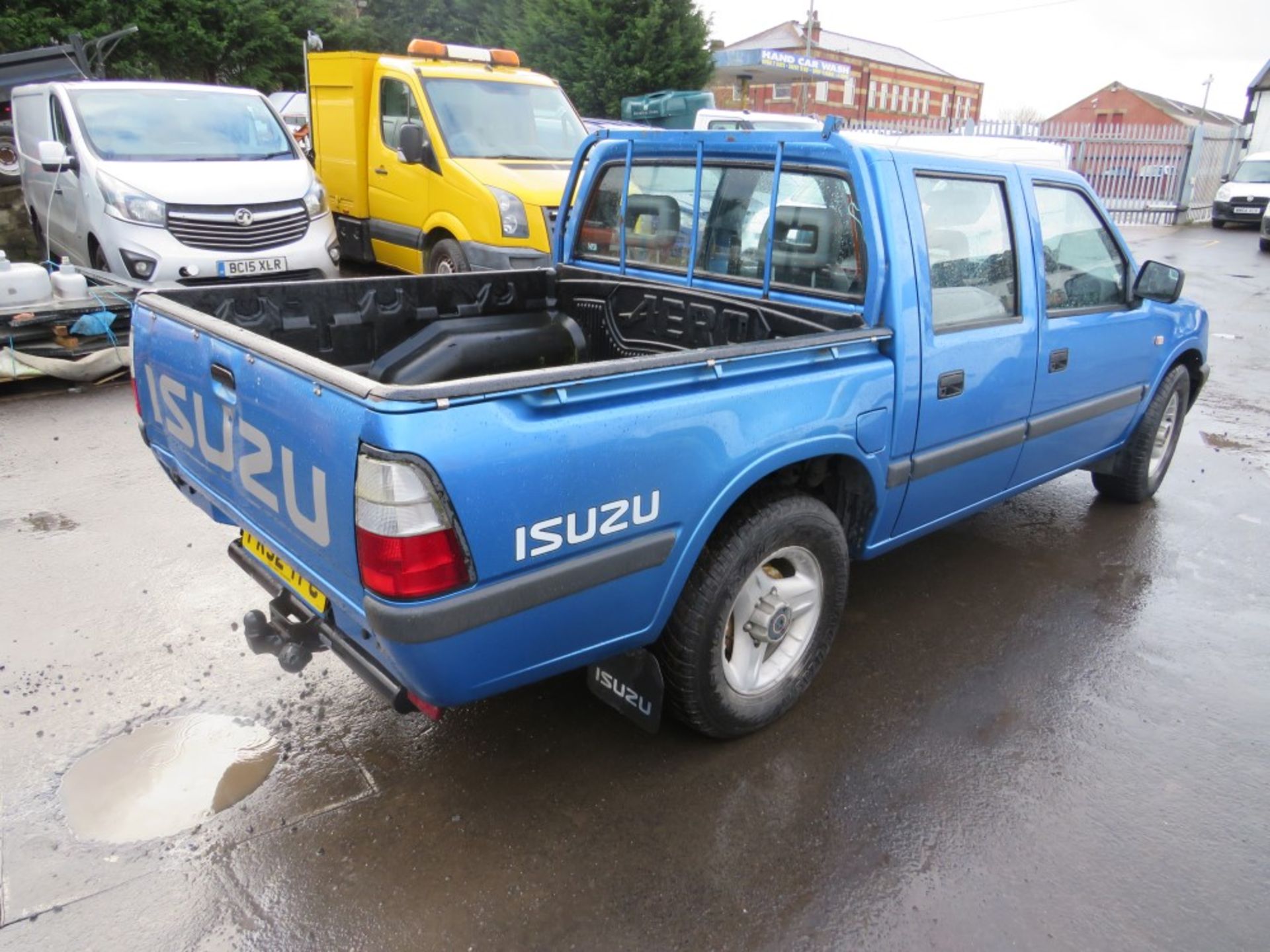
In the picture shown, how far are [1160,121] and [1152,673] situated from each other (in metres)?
65.9

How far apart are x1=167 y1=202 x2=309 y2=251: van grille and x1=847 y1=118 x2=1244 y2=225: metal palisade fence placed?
17.7 metres

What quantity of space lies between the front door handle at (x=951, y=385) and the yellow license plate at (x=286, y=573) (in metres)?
2.17

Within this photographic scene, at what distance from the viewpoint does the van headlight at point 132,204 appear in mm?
7137

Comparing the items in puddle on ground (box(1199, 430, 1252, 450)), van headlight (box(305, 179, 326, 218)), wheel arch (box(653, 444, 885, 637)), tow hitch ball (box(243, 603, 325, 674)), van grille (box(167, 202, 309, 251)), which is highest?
van headlight (box(305, 179, 326, 218))

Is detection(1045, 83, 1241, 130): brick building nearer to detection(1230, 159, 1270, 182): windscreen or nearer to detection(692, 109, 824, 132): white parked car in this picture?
detection(1230, 159, 1270, 182): windscreen

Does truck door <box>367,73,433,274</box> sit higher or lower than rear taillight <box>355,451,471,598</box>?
higher

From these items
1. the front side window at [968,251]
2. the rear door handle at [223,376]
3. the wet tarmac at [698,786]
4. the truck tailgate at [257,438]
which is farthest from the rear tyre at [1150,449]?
the rear door handle at [223,376]

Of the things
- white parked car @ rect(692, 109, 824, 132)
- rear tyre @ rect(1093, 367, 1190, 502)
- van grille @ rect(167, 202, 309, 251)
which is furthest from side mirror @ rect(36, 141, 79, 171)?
rear tyre @ rect(1093, 367, 1190, 502)

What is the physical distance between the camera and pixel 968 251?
336cm

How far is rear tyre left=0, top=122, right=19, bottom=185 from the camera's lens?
400 inches

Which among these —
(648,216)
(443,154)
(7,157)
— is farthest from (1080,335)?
(7,157)

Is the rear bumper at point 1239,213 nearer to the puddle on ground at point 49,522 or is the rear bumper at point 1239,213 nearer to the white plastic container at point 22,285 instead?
the white plastic container at point 22,285

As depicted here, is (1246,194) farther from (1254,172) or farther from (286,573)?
(286,573)

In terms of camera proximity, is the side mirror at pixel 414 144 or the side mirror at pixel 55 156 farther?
the side mirror at pixel 414 144
